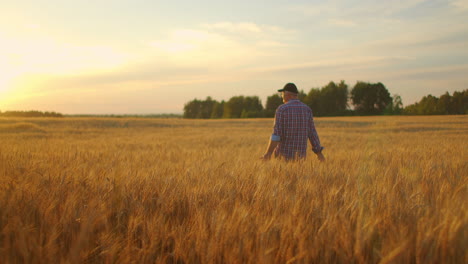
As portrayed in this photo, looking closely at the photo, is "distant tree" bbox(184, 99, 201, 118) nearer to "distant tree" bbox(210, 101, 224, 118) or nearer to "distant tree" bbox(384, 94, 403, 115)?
"distant tree" bbox(210, 101, 224, 118)

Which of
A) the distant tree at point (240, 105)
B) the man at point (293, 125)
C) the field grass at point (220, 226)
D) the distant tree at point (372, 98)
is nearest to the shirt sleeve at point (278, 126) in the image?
the man at point (293, 125)

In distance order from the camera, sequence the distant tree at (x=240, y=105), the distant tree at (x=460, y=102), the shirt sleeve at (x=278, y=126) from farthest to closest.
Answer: the distant tree at (x=240, y=105), the distant tree at (x=460, y=102), the shirt sleeve at (x=278, y=126)

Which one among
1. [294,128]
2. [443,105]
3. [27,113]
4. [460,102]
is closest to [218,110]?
[443,105]

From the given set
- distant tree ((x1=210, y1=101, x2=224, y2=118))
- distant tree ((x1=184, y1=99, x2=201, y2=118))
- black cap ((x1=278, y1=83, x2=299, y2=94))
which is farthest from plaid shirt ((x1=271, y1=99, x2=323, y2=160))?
distant tree ((x1=184, y1=99, x2=201, y2=118))

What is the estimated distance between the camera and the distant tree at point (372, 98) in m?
63.3

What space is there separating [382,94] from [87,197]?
230 feet

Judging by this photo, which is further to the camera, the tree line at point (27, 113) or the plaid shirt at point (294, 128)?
the tree line at point (27, 113)

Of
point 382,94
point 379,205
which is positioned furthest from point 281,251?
point 382,94

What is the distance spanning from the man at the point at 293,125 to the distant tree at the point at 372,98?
64.4 m

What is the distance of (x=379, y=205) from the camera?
67.5 inches

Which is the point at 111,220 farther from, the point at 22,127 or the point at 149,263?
the point at 22,127

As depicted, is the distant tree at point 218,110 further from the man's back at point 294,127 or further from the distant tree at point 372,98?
the man's back at point 294,127

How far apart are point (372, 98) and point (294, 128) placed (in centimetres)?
6600

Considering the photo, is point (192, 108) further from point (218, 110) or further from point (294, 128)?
point (294, 128)
